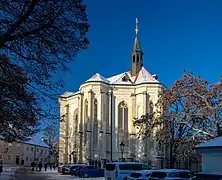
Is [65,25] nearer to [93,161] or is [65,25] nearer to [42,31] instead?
A: [42,31]

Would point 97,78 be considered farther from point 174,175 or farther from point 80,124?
point 174,175

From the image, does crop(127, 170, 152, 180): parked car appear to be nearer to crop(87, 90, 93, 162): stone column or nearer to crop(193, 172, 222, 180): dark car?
crop(193, 172, 222, 180): dark car

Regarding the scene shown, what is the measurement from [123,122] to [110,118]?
3017 mm

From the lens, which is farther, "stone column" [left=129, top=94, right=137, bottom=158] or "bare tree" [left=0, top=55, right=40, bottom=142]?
"stone column" [left=129, top=94, right=137, bottom=158]

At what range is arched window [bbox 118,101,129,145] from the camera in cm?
7666

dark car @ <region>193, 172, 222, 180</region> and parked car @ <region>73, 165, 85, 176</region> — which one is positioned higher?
dark car @ <region>193, 172, 222, 180</region>

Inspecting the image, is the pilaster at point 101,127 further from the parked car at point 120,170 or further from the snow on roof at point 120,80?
the parked car at point 120,170

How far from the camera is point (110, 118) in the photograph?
7662 centimetres

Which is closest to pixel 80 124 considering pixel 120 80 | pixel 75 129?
pixel 75 129

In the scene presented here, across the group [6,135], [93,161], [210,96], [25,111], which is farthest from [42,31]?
[93,161]

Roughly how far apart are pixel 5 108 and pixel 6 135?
6019mm

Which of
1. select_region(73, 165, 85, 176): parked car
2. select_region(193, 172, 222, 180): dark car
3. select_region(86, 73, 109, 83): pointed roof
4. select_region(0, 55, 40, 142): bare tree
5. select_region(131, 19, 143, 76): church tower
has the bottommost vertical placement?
select_region(73, 165, 85, 176): parked car

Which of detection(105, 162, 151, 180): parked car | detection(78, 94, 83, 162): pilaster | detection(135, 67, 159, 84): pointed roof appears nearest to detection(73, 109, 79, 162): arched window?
detection(78, 94, 83, 162): pilaster

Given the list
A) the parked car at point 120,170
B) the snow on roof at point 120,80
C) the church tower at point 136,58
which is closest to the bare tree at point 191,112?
the parked car at point 120,170
